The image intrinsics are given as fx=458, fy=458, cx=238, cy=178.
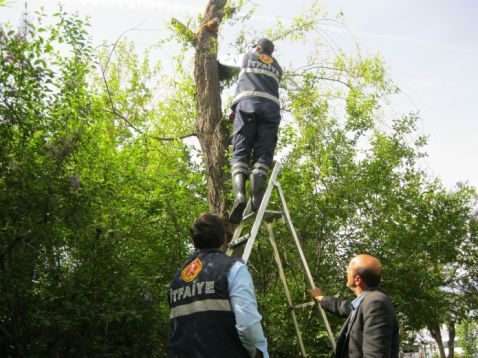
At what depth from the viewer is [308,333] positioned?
19.1 ft

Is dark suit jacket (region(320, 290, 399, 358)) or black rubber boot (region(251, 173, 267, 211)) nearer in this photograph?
dark suit jacket (region(320, 290, 399, 358))

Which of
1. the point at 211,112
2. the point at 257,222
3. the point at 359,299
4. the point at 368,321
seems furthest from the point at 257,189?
the point at 211,112

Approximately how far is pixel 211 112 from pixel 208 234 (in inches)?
186

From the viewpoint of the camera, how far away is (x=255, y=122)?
167 inches

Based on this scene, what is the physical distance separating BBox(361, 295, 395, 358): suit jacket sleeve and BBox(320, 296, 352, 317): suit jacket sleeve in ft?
1.28

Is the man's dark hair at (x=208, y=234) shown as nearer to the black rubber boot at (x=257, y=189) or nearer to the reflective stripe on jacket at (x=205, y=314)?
the reflective stripe on jacket at (x=205, y=314)

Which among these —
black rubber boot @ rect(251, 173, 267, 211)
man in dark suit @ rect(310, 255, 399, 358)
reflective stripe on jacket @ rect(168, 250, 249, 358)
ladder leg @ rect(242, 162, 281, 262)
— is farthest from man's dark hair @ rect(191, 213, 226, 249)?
black rubber boot @ rect(251, 173, 267, 211)

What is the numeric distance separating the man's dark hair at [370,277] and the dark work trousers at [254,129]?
1.45m

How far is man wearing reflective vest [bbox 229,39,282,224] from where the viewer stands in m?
3.89

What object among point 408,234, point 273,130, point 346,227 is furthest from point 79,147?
point 408,234

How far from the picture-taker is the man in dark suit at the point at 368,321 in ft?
8.90

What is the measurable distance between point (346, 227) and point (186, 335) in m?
4.96

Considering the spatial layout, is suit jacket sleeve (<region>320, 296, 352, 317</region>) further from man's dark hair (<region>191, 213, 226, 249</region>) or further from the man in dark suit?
man's dark hair (<region>191, 213, 226, 249</region>)

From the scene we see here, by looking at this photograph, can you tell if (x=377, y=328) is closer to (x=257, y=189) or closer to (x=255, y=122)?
(x=257, y=189)
